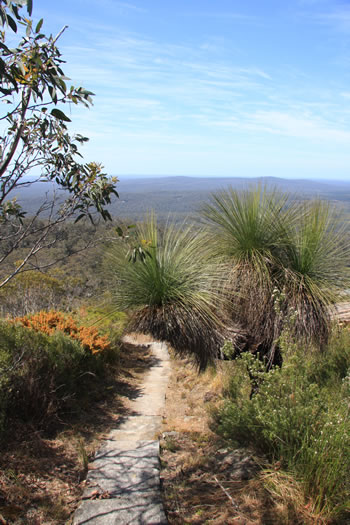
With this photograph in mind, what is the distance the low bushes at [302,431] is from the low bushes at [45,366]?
2003mm

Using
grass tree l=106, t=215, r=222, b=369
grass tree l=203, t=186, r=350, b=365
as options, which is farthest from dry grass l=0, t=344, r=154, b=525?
grass tree l=203, t=186, r=350, b=365

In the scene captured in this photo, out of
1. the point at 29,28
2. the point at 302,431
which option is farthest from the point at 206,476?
the point at 29,28

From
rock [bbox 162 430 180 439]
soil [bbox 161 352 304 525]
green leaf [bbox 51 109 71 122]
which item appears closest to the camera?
green leaf [bbox 51 109 71 122]

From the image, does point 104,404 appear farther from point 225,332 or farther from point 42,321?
point 225,332

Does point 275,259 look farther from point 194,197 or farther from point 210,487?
point 194,197

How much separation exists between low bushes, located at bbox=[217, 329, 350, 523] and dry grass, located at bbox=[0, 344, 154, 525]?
56.3 inches

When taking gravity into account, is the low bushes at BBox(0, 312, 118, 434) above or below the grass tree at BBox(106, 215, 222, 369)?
below

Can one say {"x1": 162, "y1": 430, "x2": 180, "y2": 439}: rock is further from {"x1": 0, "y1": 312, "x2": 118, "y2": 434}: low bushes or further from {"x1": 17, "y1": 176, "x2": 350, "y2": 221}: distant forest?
{"x1": 17, "y1": 176, "x2": 350, "y2": 221}: distant forest

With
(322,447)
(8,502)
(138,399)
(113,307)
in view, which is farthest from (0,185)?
(138,399)

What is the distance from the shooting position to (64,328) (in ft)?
19.2

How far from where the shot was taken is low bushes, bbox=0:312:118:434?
416 cm

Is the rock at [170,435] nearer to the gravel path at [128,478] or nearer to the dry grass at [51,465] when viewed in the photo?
the gravel path at [128,478]

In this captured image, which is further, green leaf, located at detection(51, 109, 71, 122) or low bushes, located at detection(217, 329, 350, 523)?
low bushes, located at detection(217, 329, 350, 523)

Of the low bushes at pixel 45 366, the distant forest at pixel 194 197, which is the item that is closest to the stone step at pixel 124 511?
the low bushes at pixel 45 366
